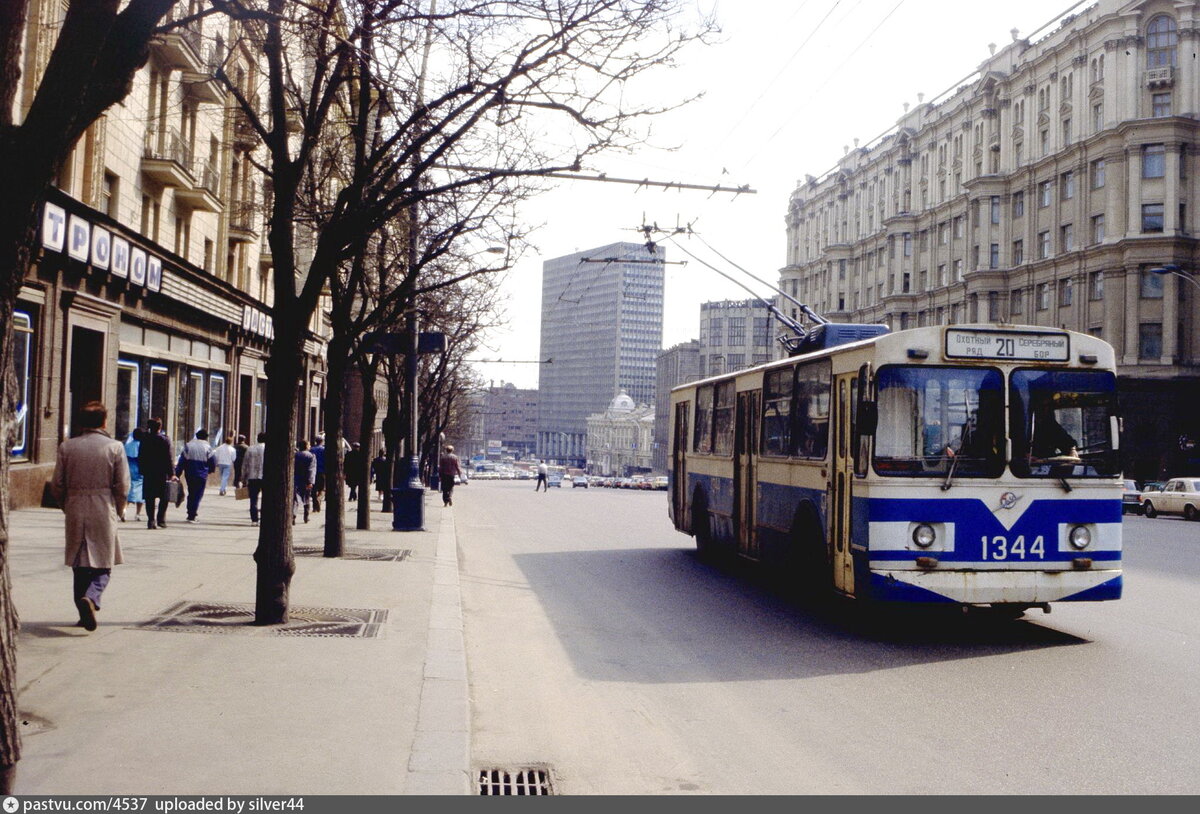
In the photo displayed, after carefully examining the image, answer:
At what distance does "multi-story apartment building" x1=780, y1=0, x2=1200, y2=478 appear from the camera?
5372cm

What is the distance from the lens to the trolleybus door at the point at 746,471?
47.8 feet

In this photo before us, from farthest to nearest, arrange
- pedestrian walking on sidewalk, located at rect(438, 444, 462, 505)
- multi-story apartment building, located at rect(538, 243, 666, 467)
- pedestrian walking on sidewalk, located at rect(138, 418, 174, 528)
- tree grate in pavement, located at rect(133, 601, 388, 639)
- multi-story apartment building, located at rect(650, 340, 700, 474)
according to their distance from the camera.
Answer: multi-story apartment building, located at rect(650, 340, 700, 474)
multi-story apartment building, located at rect(538, 243, 666, 467)
pedestrian walking on sidewalk, located at rect(438, 444, 462, 505)
pedestrian walking on sidewalk, located at rect(138, 418, 174, 528)
tree grate in pavement, located at rect(133, 601, 388, 639)

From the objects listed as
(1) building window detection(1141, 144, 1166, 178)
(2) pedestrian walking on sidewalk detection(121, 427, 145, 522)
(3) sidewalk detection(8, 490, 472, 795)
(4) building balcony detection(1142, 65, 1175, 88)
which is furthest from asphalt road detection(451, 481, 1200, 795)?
(4) building balcony detection(1142, 65, 1175, 88)

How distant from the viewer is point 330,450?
15.8 metres

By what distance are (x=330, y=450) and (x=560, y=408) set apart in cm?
15294

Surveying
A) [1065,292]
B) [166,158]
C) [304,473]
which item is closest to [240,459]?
[166,158]

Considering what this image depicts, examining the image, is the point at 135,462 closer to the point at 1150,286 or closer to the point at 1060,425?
the point at 1060,425

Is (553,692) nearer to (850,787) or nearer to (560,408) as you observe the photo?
(850,787)

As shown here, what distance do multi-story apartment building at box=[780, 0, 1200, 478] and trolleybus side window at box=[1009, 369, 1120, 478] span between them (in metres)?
47.2

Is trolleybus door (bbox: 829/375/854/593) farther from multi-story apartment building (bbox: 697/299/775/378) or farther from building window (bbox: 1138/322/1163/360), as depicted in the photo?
multi-story apartment building (bbox: 697/299/775/378)

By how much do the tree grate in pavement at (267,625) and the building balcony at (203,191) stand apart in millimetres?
19284

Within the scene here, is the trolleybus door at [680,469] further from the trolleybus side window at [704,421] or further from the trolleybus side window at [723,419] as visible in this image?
the trolleybus side window at [723,419]

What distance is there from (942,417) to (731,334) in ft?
378

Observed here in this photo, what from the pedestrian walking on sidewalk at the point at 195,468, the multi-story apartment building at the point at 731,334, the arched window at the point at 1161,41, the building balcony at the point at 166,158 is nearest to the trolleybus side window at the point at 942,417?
the pedestrian walking on sidewalk at the point at 195,468
